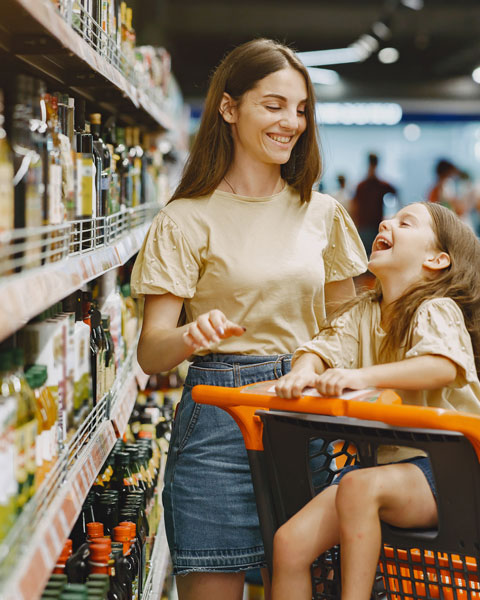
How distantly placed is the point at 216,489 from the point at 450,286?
768 millimetres

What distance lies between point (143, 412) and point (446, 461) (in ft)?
8.09

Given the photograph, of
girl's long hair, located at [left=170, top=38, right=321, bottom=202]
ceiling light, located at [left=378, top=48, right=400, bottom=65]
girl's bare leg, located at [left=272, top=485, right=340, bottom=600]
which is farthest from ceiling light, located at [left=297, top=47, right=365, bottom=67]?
girl's bare leg, located at [left=272, top=485, right=340, bottom=600]

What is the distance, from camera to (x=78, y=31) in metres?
2.20

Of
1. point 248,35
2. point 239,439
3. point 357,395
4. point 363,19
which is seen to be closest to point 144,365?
point 239,439

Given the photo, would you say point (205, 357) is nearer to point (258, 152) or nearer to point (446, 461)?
point (258, 152)

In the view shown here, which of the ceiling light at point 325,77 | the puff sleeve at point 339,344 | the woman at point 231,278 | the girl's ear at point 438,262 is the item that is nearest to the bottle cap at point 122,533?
the woman at point 231,278

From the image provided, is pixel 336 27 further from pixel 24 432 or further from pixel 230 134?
pixel 24 432

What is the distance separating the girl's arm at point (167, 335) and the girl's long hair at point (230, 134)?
0.32 m

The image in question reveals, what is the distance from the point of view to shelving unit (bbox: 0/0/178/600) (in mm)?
1307

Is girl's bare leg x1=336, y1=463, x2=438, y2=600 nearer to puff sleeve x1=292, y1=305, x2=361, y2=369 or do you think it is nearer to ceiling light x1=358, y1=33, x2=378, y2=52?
puff sleeve x1=292, y1=305, x2=361, y2=369

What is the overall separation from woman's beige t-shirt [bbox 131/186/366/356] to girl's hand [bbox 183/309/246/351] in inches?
12.7

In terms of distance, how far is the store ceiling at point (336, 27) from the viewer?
1376cm

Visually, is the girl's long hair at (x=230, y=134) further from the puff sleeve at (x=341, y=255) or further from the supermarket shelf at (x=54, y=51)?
the supermarket shelf at (x=54, y=51)

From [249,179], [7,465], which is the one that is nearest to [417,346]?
[249,179]
